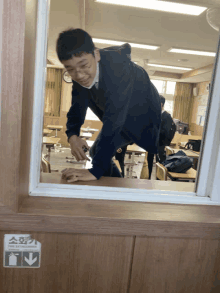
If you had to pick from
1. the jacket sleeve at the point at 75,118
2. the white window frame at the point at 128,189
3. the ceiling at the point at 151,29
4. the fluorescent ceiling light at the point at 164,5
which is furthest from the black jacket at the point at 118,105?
the fluorescent ceiling light at the point at 164,5

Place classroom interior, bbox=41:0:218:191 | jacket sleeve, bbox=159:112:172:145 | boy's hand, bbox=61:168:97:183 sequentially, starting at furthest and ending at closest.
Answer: jacket sleeve, bbox=159:112:172:145, classroom interior, bbox=41:0:218:191, boy's hand, bbox=61:168:97:183

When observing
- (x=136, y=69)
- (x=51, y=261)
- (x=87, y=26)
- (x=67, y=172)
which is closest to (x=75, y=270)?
(x=51, y=261)

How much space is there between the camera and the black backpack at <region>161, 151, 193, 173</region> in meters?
1.96

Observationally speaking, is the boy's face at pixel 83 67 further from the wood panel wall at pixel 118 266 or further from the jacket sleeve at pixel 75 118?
the wood panel wall at pixel 118 266

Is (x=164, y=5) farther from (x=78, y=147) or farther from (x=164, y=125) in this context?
(x=78, y=147)

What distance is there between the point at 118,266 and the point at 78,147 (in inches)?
28.2

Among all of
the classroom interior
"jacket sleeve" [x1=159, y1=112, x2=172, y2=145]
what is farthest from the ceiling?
"jacket sleeve" [x1=159, y1=112, x2=172, y2=145]

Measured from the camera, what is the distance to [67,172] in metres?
0.97

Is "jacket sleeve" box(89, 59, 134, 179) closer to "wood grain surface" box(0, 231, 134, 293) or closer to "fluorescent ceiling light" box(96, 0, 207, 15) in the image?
"wood grain surface" box(0, 231, 134, 293)

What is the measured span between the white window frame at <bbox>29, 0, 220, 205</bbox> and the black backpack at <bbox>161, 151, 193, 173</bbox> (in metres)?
0.95

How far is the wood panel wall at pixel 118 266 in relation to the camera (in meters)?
0.71

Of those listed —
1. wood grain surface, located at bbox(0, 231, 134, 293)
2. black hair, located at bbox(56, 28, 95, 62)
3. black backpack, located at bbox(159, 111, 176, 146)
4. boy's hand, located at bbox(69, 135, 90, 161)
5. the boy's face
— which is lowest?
wood grain surface, located at bbox(0, 231, 134, 293)

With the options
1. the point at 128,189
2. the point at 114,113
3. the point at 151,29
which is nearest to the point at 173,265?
the point at 128,189

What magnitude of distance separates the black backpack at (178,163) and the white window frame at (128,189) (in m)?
0.95
